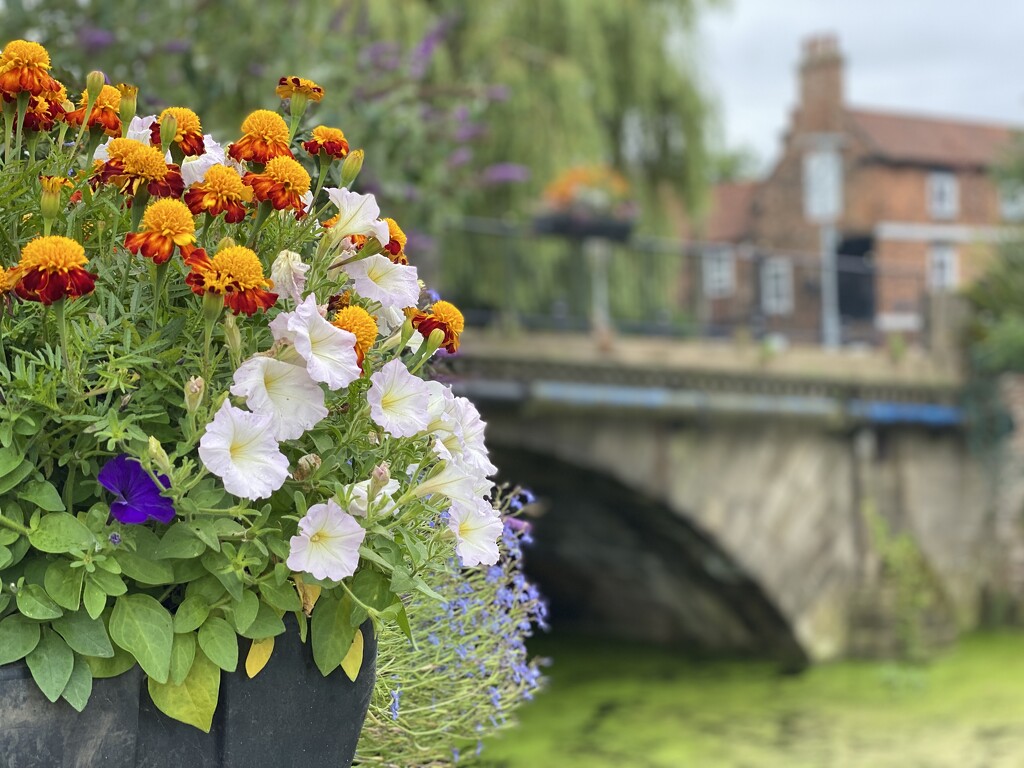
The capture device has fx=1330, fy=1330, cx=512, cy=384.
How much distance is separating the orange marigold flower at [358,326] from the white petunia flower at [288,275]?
0.07 metres

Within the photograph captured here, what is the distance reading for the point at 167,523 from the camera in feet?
5.57

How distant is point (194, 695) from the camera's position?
165 cm

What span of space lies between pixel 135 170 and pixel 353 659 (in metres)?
0.71

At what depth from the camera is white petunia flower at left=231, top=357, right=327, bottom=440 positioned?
1.66 meters

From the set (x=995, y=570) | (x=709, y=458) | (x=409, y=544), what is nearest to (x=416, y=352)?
(x=409, y=544)

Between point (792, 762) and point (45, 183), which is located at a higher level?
point (45, 183)

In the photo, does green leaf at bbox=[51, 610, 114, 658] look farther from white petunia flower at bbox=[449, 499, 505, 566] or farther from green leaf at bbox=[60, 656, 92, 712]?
white petunia flower at bbox=[449, 499, 505, 566]

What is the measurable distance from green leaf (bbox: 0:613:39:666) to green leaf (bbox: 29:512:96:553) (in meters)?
0.09

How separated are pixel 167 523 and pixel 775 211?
29.2 m

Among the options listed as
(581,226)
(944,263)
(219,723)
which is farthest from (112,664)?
(944,263)

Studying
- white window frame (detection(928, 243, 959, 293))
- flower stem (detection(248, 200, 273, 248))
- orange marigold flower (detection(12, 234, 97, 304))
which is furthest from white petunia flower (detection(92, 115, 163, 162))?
white window frame (detection(928, 243, 959, 293))

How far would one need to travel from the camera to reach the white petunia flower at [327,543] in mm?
1630

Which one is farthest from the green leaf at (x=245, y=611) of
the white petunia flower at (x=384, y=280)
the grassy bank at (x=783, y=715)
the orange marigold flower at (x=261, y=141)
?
the grassy bank at (x=783, y=715)

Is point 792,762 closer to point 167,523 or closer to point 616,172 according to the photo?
point 616,172
